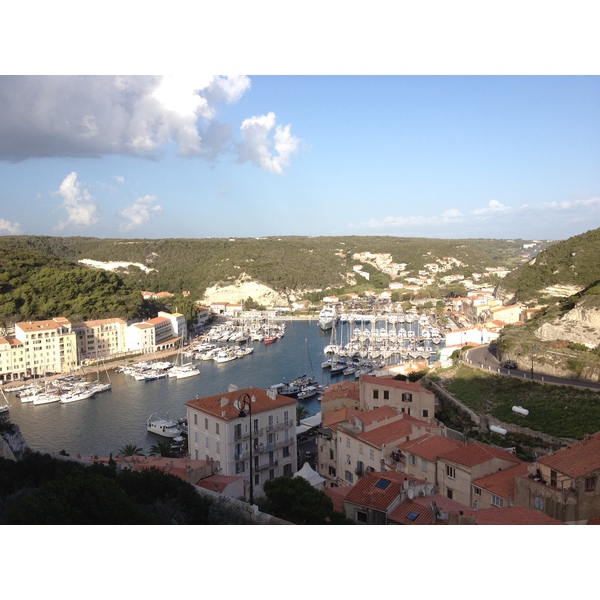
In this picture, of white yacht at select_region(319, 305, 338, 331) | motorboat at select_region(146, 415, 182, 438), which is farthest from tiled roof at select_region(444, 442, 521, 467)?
white yacht at select_region(319, 305, 338, 331)

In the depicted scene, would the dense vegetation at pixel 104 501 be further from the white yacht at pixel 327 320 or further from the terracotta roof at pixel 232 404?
the white yacht at pixel 327 320

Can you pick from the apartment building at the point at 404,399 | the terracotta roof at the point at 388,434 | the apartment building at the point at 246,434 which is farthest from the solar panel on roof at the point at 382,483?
the apartment building at the point at 404,399

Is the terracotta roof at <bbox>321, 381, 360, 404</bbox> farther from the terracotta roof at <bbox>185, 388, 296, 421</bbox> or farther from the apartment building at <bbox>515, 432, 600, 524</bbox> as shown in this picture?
the apartment building at <bbox>515, 432, 600, 524</bbox>

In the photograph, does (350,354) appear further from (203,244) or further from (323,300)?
(203,244)

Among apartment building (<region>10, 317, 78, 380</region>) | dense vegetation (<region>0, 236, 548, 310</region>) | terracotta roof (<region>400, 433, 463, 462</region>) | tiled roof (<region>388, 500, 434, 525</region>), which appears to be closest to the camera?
tiled roof (<region>388, 500, 434, 525</region>)

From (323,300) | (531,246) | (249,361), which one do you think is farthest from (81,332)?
(531,246)
